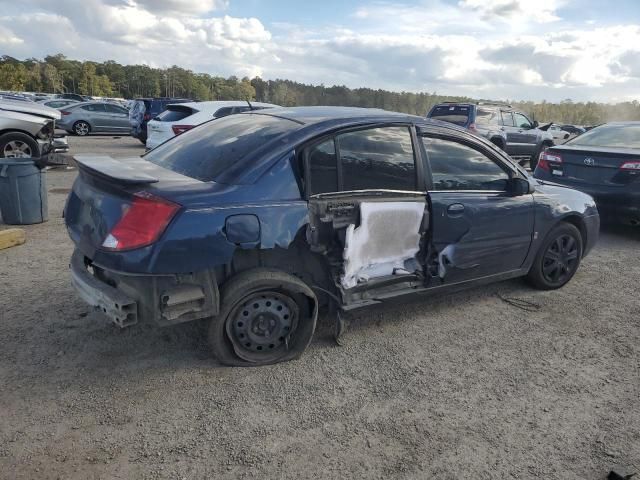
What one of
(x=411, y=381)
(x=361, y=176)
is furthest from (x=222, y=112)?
(x=411, y=381)

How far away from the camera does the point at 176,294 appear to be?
9.33 feet

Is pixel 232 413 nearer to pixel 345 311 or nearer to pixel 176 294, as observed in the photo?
pixel 176 294

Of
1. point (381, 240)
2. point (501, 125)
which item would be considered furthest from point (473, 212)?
point (501, 125)

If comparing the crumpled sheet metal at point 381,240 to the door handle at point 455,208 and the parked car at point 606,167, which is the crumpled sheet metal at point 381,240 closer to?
the door handle at point 455,208

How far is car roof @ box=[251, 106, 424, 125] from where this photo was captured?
3495mm

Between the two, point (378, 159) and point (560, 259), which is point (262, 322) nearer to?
point (378, 159)

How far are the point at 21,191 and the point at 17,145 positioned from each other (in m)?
3.19

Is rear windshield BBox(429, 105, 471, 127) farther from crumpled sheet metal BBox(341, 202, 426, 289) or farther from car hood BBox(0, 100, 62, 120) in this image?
crumpled sheet metal BBox(341, 202, 426, 289)

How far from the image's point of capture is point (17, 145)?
8664 millimetres

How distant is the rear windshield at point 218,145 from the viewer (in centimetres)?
321

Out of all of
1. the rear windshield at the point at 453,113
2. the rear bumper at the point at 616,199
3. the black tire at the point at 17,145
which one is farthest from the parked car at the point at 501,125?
the black tire at the point at 17,145

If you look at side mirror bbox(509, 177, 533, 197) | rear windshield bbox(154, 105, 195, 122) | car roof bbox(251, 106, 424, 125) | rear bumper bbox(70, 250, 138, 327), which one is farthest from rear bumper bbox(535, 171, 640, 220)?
rear windshield bbox(154, 105, 195, 122)

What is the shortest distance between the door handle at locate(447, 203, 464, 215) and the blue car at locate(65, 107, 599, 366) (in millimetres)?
11

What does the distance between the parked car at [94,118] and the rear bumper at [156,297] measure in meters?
19.4
